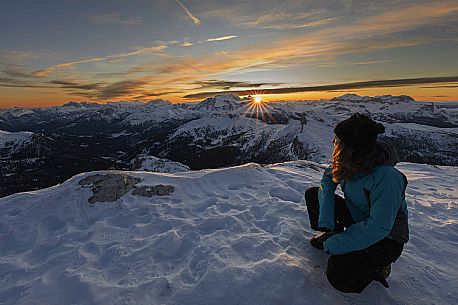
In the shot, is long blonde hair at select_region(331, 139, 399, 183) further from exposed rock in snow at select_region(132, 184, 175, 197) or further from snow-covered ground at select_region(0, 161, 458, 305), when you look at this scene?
exposed rock in snow at select_region(132, 184, 175, 197)

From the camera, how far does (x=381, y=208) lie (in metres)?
3.94

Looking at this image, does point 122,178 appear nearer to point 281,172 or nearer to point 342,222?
point 281,172

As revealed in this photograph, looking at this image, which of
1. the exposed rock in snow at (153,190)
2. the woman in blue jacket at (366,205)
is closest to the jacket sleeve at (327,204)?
the woman in blue jacket at (366,205)

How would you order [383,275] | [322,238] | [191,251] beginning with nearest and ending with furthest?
[383,275] → [322,238] → [191,251]

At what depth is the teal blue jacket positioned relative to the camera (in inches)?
154

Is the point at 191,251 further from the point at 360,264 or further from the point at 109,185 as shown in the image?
the point at 109,185

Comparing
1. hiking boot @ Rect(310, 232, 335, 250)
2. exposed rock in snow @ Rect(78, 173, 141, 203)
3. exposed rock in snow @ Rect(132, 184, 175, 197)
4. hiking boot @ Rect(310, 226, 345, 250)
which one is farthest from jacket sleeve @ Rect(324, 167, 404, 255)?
exposed rock in snow @ Rect(78, 173, 141, 203)

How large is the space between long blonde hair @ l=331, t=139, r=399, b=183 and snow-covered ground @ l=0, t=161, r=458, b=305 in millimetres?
2073

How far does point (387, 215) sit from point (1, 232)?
9.48m

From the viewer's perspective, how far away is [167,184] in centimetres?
1054

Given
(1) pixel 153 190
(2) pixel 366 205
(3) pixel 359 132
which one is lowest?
(1) pixel 153 190

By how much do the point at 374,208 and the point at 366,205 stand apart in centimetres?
43

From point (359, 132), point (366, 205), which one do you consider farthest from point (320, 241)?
point (359, 132)

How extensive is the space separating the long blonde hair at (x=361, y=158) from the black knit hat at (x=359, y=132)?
97mm
